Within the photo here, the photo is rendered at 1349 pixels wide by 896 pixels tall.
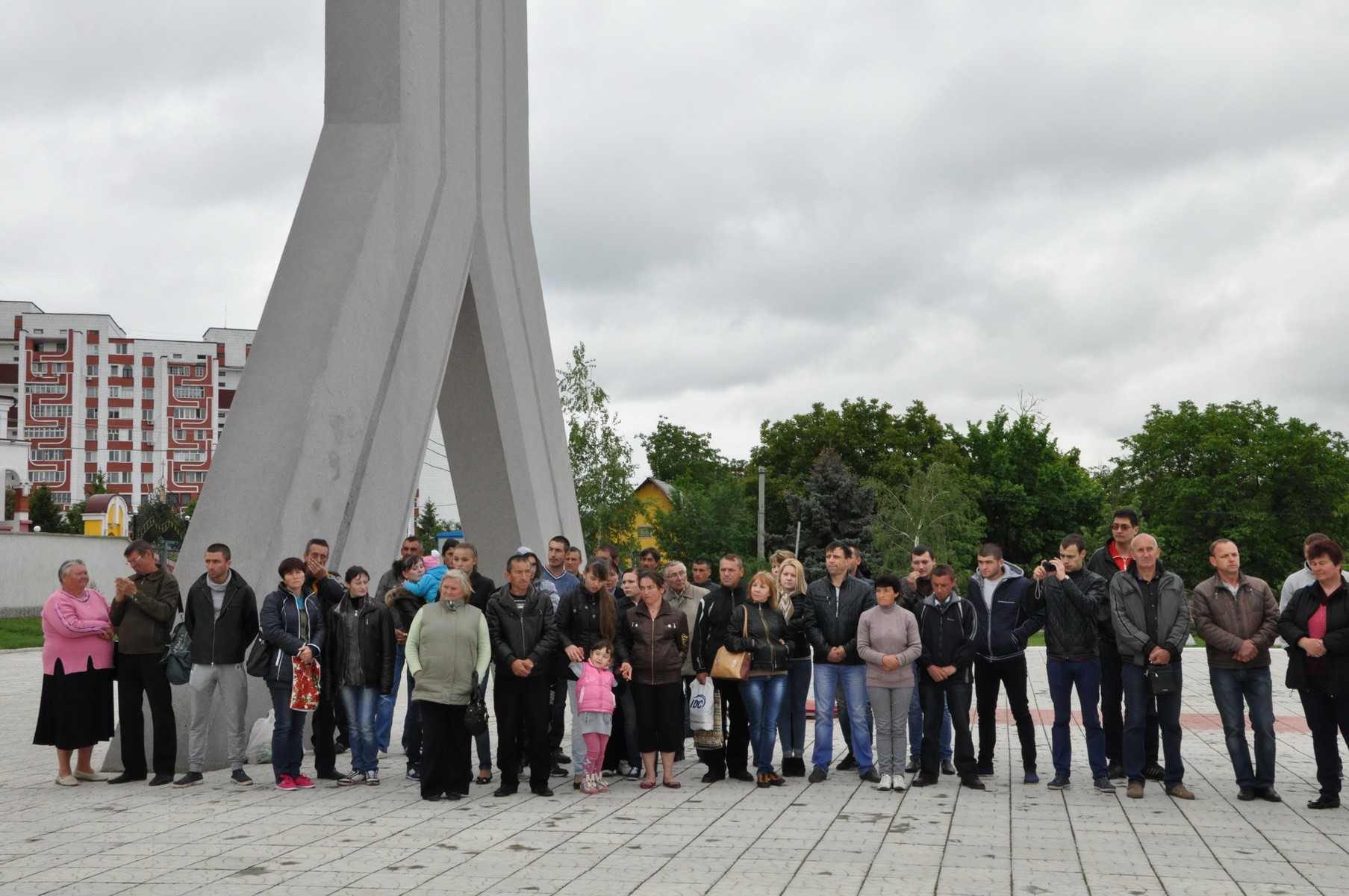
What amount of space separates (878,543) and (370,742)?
39.9 meters

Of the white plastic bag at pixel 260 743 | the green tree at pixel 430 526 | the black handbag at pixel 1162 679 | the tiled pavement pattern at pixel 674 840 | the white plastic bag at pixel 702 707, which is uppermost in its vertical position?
the green tree at pixel 430 526

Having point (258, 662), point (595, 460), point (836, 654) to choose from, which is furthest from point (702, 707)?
point (595, 460)

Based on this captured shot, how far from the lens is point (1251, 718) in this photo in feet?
27.0

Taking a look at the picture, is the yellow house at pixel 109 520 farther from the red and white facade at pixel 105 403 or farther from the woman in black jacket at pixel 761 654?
the woman in black jacket at pixel 761 654

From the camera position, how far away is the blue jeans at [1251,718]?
8172 millimetres

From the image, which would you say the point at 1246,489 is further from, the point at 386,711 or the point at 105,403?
the point at 105,403

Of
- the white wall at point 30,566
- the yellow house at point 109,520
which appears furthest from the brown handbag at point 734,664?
the yellow house at point 109,520

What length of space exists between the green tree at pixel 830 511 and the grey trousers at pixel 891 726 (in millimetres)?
37743

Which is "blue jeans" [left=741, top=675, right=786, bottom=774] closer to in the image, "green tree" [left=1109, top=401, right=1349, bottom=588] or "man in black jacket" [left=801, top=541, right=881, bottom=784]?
"man in black jacket" [left=801, top=541, right=881, bottom=784]

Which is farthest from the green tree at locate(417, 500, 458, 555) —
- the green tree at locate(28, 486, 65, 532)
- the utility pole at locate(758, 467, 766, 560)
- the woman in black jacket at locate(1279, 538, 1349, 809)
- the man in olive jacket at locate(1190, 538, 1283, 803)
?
the woman in black jacket at locate(1279, 538, 1349, 809)

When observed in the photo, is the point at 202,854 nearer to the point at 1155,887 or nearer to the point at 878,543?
the point at 1155,887

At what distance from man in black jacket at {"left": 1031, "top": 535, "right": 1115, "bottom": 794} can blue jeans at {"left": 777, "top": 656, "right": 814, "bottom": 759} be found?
5.95 ft

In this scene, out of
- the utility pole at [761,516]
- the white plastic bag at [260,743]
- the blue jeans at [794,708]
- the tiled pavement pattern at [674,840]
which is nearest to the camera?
the tiled pavement pattern at [674,840]

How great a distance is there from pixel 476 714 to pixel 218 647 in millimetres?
2018
